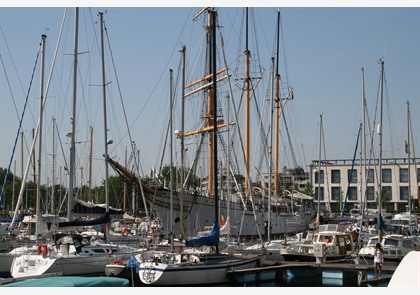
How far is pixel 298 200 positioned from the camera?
74375mm

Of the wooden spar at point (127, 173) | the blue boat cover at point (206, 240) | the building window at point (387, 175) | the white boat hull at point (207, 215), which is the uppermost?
the building window at point (387, 175)

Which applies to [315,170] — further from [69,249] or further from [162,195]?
[69,249]

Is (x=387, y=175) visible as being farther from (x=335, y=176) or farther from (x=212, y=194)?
(x=212, y=194)

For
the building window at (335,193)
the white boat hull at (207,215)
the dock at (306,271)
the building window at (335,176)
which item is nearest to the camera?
the dock at (306,271)

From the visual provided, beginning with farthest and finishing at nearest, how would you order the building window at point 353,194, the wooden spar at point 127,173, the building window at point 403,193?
1. the building window at point 353,194
2. the building window at point 403,193
3. the wooden spar at point 127,173

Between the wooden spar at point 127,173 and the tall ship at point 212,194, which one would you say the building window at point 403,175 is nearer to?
the tall ship at point 212,194

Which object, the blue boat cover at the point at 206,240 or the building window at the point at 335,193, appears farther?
the building window at the point at 335,193

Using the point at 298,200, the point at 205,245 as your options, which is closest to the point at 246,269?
the point at 205,245

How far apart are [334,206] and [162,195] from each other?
76.4m

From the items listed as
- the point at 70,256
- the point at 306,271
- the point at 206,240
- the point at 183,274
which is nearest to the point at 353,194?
the point at 306,271

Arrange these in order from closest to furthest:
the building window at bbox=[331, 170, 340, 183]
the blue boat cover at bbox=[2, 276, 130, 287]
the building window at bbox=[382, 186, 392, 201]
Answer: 1. the blue boat cover at bbox=[2, 276, 130, 287]
2. the building window at bbox=[382, 186, 392, 201]
3. the building window at bbox=[331, 170, 340, 183]

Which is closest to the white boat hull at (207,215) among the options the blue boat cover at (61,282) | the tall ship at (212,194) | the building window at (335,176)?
the tall ship at (212,194)

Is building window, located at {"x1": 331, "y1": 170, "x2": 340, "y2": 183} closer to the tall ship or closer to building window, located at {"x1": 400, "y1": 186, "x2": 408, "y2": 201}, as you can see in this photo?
building window, located at {"x1": 400, "y1": 186, "x2": 408, "y2": 201}

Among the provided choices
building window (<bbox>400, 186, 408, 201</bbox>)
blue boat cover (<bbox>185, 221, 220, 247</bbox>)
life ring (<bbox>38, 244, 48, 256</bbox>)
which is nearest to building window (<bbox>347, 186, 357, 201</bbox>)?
building window (<bbox>400, 186, 408, 201</bbox>)
